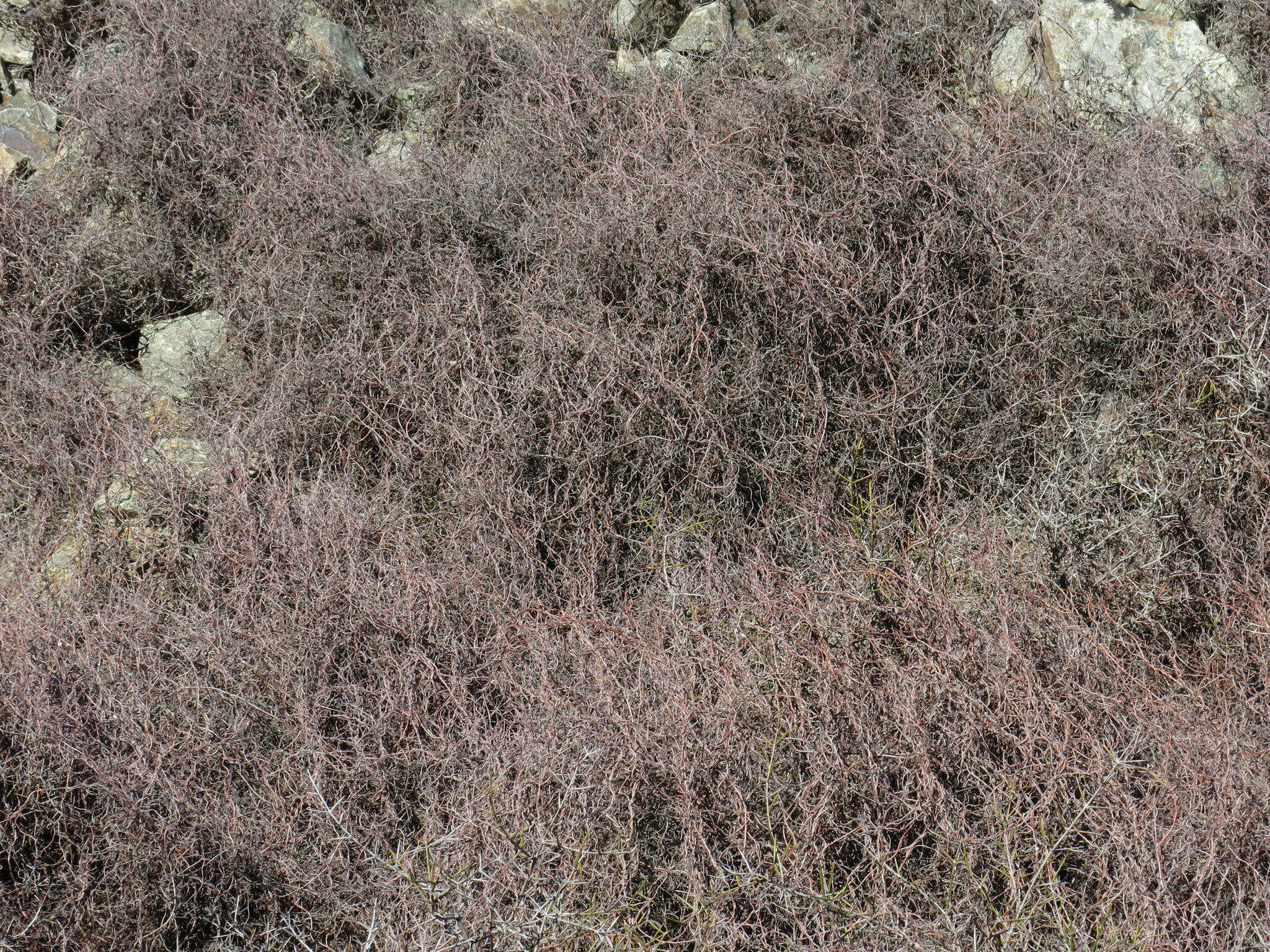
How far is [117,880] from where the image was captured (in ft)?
8.37

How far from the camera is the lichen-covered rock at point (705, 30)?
171 inches

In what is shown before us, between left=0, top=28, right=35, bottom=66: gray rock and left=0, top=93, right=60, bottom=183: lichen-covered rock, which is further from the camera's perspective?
left=0, top=28, right=35, bottom=66: gray rock

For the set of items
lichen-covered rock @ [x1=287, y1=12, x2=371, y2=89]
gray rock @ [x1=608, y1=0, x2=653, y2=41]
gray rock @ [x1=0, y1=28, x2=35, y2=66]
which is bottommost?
gray rock @ [x1=0, y1=28, x2=35, y2=66]

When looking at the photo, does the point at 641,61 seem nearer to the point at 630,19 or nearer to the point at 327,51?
the point at 630,19

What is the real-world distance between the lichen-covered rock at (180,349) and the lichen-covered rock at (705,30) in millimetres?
2282

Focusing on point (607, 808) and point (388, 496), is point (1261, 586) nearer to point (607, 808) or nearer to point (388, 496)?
point (607, 808)

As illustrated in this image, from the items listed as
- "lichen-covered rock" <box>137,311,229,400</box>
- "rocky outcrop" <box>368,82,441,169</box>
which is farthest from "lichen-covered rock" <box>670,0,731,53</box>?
"lichen-covered rock" <box>137,311,229,400</box>

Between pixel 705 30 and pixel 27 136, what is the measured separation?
2907 mm

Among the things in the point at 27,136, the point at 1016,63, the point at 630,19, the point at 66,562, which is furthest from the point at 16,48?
the point at 1016,63

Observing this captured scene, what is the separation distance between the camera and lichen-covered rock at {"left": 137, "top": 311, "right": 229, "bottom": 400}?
3738mm

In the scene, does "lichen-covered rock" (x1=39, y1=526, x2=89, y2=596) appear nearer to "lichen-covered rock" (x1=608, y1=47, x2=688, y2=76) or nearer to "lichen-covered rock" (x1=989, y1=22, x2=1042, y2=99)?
"lichen-covered rock" (x1=608, y1=47, x2=688, y2=76)

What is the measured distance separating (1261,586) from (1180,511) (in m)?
0.32

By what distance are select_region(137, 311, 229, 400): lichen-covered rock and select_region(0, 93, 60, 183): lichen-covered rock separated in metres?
0.90

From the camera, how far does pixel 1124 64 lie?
4.10m
